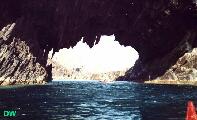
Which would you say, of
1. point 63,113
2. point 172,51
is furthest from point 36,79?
point 63,113

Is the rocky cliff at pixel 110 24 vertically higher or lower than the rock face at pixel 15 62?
higher

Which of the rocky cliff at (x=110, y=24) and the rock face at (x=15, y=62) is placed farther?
the rocky cliff at (x=110, y=24)

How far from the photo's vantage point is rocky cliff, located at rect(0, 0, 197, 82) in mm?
96500

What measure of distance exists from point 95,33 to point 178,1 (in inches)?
1261

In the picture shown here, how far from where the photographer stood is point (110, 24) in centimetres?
11062

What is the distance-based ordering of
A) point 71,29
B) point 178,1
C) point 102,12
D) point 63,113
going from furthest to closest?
1. point 71,29
2. point 102,12
3. point 178,1
4. point 63,113

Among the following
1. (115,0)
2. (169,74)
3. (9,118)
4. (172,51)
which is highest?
(115,0)

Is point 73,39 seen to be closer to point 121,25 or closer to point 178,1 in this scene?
point 121,25

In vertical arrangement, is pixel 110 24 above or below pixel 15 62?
above

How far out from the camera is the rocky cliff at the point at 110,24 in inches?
3799

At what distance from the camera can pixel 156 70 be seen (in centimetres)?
10869

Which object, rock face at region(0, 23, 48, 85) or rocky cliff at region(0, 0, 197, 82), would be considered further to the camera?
rocky cliff at region(0, 0, 197, 82)

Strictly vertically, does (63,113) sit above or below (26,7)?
below

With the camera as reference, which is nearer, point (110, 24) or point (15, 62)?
point (15, 62)
